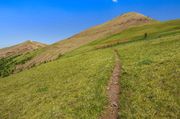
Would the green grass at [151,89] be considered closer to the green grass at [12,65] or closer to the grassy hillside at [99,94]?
the grassy hillside at [99,94]

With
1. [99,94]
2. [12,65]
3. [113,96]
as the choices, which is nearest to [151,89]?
[113,96]

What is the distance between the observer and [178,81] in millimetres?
25953

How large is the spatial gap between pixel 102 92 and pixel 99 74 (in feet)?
25.7

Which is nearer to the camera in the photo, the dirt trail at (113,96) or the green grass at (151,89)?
the green grass at (151,89)

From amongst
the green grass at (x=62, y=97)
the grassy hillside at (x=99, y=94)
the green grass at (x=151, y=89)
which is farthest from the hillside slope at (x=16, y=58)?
the green grass at (x=151, y=89)

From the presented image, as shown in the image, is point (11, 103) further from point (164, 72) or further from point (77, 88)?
point (164, 72)

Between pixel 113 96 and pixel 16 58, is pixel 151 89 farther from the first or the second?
pixel 16 58

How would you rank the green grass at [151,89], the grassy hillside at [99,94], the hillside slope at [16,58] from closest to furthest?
the green grass at [151,89], the grassy hillside at [99,94], the hillside slope at [16,58]

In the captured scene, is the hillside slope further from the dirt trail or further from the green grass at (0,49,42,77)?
the dirt trail

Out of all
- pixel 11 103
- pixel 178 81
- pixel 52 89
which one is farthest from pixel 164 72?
pixel 11 103

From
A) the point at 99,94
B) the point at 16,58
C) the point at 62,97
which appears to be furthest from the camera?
the point at 16,58

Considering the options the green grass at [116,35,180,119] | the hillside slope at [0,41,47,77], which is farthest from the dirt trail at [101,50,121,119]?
the hillside slope at [0,41,47,77]

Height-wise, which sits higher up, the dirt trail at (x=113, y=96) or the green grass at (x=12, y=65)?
the dirt trail at (x=113, y=96)

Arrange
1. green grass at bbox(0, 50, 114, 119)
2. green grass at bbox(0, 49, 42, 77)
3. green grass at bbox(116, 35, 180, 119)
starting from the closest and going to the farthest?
green grass at bbox(116, 35, 180, 119) → green grass at bbox(0, 50, 114, 119) → green grass at bbox(0, 49, 42, 77)
